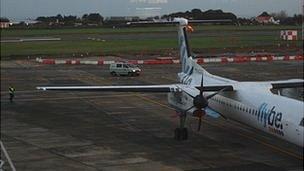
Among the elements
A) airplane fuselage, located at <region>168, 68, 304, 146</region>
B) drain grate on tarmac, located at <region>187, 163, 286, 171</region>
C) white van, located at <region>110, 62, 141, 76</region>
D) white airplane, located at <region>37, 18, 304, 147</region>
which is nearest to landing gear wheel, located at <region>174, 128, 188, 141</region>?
white airplane, located at <region>37, 18, 304, 147</region>

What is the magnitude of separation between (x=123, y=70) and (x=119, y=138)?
24300mm

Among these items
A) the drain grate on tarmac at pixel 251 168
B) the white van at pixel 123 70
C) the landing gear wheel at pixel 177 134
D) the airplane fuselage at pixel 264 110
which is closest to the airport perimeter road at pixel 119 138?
the drain grate on tarmac at pixel 251 168

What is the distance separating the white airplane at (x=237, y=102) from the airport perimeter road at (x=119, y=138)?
119 cm

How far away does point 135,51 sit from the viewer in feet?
226

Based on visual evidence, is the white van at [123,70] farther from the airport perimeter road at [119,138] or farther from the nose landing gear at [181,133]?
the nose landing gear at [181,133]

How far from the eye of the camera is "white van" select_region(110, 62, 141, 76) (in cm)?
4775

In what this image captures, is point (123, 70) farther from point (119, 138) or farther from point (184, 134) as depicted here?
point (184, 134)

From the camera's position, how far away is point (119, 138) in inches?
937

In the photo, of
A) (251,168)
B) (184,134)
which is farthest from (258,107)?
(184,134)

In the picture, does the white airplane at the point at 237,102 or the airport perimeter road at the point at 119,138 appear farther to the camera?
the airport perimeter road at the point at 119,138

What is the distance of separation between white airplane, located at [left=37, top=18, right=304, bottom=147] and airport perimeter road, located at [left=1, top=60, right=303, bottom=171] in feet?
3.90

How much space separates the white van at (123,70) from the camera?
47.8 m

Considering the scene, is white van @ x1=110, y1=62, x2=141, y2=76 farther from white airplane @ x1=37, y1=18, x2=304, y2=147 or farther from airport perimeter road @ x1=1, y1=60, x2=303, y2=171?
white airplane @ x1=37, y1=18, x2=304, y2=147

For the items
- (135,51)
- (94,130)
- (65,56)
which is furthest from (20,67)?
(94,130)
